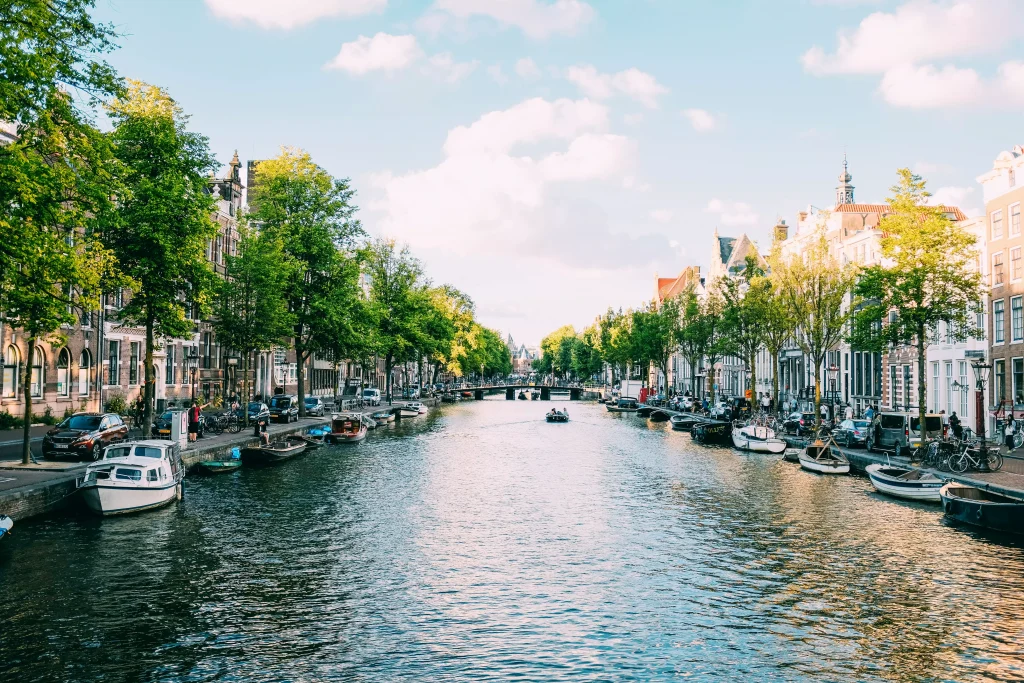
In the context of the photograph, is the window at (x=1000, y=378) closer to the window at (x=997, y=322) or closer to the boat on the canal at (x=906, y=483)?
the window at (x=997, y=322)

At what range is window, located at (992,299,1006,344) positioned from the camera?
55.5m

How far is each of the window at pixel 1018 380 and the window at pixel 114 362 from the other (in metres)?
62.8

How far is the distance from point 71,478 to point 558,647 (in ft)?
70.0

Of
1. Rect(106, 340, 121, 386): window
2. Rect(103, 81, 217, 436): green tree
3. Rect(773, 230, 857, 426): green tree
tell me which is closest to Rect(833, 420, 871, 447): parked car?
Rect(773, 230, 857, 426): green tree

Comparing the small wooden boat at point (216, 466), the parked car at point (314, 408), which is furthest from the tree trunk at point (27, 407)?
the parked car at point (314, 408)

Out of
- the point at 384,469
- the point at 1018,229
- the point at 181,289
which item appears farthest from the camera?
the point at 1018,229

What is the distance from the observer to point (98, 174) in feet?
98.7

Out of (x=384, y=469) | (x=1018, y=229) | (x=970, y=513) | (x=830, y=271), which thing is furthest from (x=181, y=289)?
(x=1018, y=229)

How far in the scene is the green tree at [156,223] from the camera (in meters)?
41.6

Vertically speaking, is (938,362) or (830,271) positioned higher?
(830,271)

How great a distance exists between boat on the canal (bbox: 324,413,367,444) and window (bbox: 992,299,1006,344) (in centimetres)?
4555

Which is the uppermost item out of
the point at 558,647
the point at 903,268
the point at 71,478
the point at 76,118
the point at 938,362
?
the point at 76,118

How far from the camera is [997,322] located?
56.1 meters

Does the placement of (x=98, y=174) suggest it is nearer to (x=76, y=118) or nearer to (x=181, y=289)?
(x=76, y=118)
